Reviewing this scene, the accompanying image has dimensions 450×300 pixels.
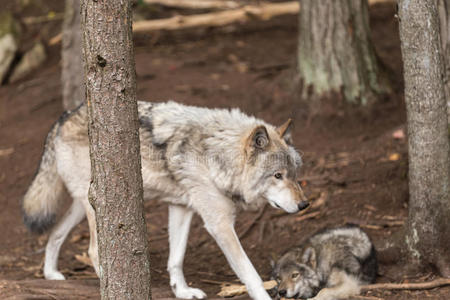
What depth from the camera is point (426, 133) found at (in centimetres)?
530

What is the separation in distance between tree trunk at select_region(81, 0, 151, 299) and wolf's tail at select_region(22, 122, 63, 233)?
105 inches

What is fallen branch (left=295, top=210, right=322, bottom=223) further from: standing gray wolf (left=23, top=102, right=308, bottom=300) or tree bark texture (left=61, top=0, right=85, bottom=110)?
tree bark texture (left=61, top=0, right=85, bottom=110)

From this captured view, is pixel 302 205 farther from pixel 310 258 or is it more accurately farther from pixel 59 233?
pixel 59 233

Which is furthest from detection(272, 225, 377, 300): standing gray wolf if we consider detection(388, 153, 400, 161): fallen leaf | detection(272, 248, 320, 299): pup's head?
detection(388, 153, 400, 161): fallen leaf

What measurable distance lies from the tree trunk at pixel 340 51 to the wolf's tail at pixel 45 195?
15.0ft

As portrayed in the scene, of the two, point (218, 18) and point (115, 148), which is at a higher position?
point (218, 18)

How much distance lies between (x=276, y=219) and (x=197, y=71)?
5.06 m

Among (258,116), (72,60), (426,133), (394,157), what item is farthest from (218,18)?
(426,133)

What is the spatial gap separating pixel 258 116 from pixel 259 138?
4.30 m

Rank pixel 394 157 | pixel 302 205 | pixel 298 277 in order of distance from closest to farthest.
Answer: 1. pixel 302 205
2. pixel 298 277
3. pixel 394 157

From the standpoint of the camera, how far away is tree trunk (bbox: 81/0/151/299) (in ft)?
11.9

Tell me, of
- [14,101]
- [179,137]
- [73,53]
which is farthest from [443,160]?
[14,101]

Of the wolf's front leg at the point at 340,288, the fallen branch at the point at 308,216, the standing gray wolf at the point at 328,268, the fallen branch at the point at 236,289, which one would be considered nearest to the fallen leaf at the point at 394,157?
the fallen branch at the point at 308,216

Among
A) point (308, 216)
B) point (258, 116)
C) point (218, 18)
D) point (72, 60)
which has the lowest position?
point (308, 216)
